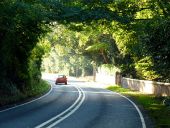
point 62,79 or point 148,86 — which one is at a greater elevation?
point 62,79

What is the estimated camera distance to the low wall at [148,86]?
35.8m

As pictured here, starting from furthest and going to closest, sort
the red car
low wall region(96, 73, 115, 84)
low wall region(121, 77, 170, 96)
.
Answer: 1. the red car
2. low wall region(96, 73, 115, 84)
3. low wall region(121, 77, 170, 96)

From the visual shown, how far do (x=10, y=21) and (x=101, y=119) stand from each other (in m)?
7.33

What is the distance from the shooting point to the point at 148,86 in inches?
1684

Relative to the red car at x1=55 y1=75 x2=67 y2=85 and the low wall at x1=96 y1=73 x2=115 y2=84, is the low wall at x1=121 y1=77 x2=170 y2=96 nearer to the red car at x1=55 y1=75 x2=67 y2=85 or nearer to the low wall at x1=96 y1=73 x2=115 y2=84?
the low wall at x1=96 y1=73 x2=115 y2=84

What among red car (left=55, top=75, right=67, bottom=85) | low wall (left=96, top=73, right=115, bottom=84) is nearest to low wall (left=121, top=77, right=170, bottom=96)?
low wall (left=96, top=73, right=115, bottom=84)

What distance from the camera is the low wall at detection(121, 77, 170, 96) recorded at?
118 feet

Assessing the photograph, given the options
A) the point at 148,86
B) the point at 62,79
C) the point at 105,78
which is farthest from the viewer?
the point at 105,78

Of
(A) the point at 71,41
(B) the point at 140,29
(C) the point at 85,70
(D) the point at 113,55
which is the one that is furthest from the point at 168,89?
(C) the point at 85,70

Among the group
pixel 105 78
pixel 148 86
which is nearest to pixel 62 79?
pixel 105 78

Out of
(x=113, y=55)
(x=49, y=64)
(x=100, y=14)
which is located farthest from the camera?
(x=49, y=64)

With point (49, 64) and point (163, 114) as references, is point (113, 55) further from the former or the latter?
point (49, 64)

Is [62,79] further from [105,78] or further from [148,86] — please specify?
[148,86]

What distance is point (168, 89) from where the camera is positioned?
34.6 metres
